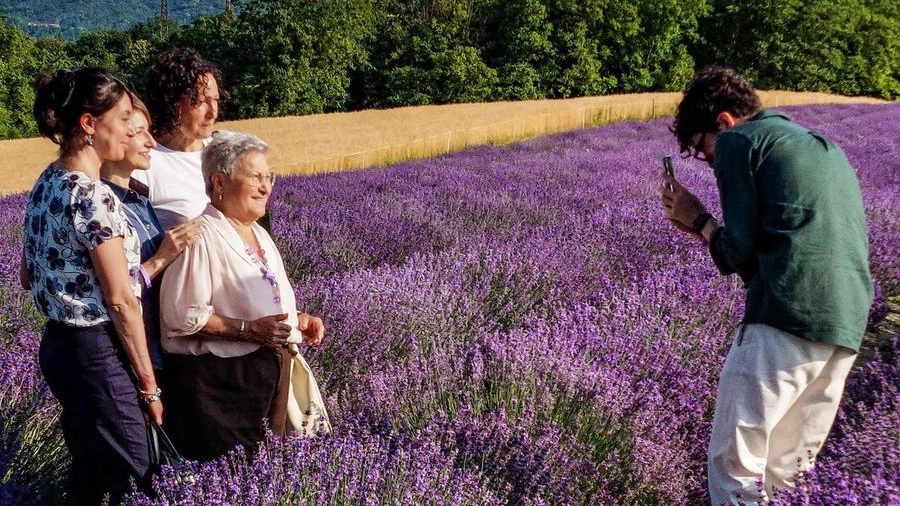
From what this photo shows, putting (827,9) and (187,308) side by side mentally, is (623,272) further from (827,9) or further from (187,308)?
(827,9)

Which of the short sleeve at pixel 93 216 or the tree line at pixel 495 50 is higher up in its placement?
the short sleeve at pixel 93 216

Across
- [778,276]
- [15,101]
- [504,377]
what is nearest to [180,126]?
[504,377]

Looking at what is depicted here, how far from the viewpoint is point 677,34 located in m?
31.6

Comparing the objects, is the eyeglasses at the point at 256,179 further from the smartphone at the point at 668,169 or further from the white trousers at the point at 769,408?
the white trousers at the point at 769,408

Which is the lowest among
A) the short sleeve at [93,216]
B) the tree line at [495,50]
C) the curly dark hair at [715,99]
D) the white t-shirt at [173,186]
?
the tree line at [495,50]

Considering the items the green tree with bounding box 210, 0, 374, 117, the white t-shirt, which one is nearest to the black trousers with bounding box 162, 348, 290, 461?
the white t-shirt

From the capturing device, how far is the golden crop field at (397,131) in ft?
43.6

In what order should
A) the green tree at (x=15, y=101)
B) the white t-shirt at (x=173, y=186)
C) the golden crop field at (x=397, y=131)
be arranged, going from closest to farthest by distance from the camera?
the white t-shirt at (x=173, y=186), the golden crop field at (x=397, y=131), the green tree at (x=15, y=101)

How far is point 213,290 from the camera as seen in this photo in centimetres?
198

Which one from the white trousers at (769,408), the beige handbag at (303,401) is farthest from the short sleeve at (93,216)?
the white trousers at (769,408)

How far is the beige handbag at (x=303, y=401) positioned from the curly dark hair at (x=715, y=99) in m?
1.27


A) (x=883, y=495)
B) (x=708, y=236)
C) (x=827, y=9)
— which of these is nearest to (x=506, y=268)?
(x=708, y=236)

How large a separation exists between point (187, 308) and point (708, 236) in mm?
1369

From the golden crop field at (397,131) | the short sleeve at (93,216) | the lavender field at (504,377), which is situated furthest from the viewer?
the golden crop field at (397,131)
